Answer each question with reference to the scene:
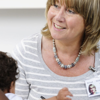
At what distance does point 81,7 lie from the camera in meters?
1.06

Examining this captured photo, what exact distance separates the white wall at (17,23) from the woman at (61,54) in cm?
87

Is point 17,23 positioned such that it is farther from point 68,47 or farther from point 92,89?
point 92,89

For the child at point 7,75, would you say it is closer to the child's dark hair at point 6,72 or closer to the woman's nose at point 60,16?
the child's dark hair at point 6,72

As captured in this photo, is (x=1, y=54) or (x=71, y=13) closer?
(x=1, y=54)

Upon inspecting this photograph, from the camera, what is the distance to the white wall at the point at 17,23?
2.19m

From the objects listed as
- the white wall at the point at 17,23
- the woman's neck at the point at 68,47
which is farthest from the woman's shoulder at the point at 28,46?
the white wall at the point at 17,23

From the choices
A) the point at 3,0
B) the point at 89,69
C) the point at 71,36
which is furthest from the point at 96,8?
the point at 3,0

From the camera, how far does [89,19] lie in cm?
113

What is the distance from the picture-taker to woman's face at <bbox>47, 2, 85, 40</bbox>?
1.10m

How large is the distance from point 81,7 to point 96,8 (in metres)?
0.09

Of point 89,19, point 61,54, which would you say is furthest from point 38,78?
point 89,19

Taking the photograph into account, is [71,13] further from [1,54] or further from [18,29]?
[18,29]

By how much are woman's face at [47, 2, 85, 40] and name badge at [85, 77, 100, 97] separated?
31 cm

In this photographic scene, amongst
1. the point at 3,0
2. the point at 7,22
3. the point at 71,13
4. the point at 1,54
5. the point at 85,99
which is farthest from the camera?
A: the point at 7,22
